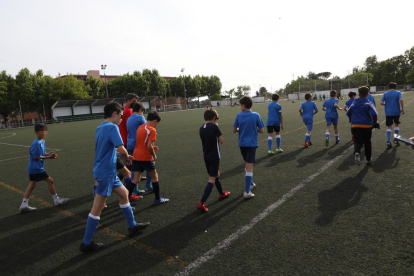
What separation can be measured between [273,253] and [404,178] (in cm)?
371

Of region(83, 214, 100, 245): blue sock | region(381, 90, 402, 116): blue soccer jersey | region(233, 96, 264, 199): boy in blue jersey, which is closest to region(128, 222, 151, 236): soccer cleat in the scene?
region(83, 214, 100, 245): blue sock

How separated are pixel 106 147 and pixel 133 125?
1.72 m

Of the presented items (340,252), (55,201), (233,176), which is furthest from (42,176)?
(340,252)

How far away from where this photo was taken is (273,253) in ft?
9.67

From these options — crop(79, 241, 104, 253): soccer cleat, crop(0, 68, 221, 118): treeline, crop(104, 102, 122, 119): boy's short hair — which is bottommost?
crop(79, 241, 104, 253): soccer cleat

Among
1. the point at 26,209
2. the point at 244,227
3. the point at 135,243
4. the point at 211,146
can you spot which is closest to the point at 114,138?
the point at 135,243

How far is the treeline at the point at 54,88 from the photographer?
4822 cm

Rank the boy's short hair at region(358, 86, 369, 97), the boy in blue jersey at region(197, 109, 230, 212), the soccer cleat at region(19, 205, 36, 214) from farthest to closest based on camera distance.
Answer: the boy's short hair at region(358, 86, 369, 97), the soccer cleat at region(19, 205, 36, 214), the boy in blue jersey at region(197, 109, 230, 212)

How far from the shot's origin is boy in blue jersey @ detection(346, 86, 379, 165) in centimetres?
589

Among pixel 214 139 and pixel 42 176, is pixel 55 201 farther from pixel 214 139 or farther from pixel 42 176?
pixel 214 139

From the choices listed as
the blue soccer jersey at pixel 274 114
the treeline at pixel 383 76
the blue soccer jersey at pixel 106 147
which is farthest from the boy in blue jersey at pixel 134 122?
the treeline at pixel 383 76

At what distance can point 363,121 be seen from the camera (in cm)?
594

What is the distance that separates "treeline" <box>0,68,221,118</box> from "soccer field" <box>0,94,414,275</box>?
173 ft

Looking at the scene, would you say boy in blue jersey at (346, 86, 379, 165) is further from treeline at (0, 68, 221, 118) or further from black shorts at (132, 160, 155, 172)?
treeline at (0, 68, 221, 118)
